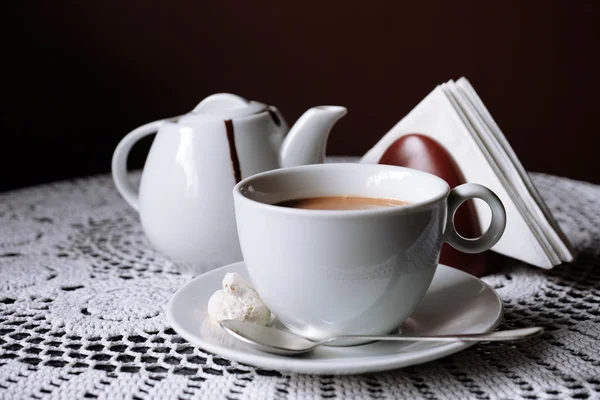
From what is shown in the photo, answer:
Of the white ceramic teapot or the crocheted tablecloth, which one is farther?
the white ceramic teapot

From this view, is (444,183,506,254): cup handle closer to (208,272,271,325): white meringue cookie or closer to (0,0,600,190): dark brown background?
(208,272,271,325): white meringue cookie

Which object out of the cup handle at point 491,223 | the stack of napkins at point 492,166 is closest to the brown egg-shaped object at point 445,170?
the stack of napkins at point 492,166

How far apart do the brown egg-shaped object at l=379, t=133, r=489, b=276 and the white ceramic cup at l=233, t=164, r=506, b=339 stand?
17cm

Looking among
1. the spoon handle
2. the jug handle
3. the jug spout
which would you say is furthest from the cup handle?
the jug handle

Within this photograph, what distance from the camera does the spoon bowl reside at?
52 centimetres

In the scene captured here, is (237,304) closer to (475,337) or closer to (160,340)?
(160,340)

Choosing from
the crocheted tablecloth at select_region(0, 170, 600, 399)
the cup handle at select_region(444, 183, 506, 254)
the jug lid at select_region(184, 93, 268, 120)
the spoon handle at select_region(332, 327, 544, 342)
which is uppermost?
the jug lid at select_region(184, 93, 268, 120)

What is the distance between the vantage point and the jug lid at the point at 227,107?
2.74 feet

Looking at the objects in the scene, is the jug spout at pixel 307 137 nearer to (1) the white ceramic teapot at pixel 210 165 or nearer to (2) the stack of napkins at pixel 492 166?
(1) the white ceramic teapot at pixel 210 165

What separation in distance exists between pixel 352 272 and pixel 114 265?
44 cm

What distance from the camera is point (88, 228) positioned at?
1.05 meters

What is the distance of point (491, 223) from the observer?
2.03ft

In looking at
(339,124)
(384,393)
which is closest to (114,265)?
(384,393)

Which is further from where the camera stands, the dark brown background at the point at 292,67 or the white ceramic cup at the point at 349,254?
the dark brown background at the point at 292,67
